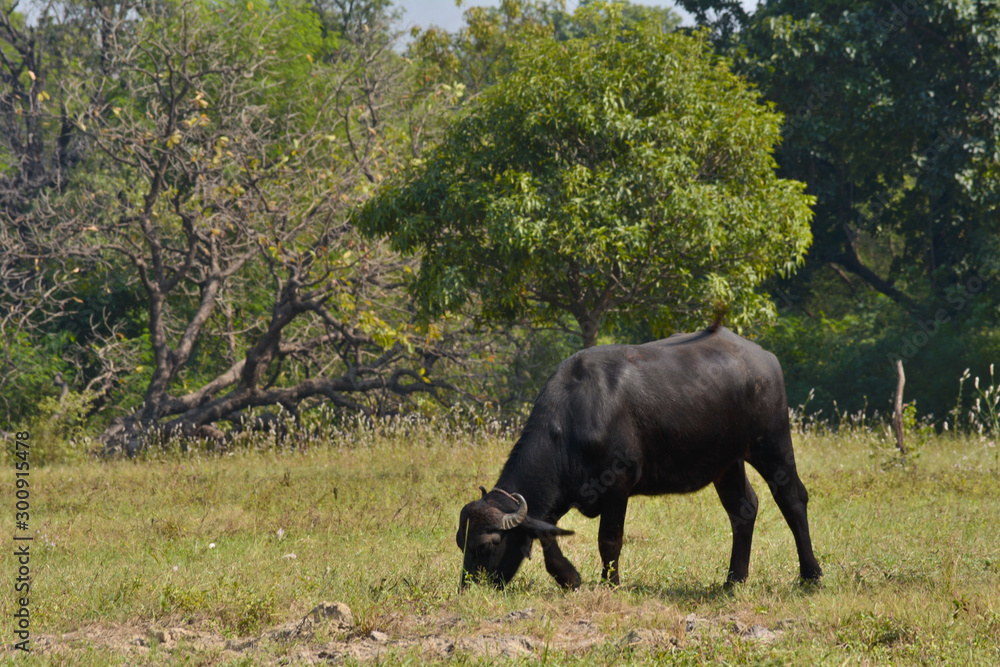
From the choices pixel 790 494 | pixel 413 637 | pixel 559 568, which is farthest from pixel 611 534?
pixel 413 637

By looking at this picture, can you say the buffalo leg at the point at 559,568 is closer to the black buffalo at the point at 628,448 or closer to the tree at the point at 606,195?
the black buffalo at the point at 628,448

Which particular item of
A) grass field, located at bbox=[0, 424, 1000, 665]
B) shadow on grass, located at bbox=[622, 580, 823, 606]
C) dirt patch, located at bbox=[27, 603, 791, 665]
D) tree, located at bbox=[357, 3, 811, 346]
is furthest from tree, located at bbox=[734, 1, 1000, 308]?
dirt patch, located at bbox=[27, 603, 791, 665]

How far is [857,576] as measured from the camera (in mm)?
6004

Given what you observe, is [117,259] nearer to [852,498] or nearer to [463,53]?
[463,53]

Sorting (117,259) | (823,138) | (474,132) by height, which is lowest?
(117,259)

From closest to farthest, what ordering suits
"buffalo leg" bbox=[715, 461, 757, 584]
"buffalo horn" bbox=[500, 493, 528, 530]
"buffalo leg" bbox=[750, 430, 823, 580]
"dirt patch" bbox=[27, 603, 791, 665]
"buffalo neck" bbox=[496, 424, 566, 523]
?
1. "dirt patch" bbox=[27, 603, 791, 665]
2. "buffalo horn" bbox=[500, 493, 528, 530]
3. "buffalo neck" bbox=[496, 424, 566, 523]
4. "buffalo leg" bbox=[750, 430, 823, 580]
5. "buffalo leg" bbox=[715, 461, 757, 584]

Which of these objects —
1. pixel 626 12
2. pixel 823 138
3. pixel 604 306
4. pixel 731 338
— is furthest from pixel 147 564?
pixel 626 12

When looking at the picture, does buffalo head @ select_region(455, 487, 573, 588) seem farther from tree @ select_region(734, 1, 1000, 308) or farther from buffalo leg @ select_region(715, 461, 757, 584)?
tree @ select_region(734, 1, 1000, 308)

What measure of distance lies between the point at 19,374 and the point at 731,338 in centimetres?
1441

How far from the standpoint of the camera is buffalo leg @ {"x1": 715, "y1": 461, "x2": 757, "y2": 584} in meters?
6.13

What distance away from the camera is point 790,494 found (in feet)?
19.8

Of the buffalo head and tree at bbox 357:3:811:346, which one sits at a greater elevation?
tree at bbox 357:3:811:346

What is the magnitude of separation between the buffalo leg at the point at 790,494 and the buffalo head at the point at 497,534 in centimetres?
173

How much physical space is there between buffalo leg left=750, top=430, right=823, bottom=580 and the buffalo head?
173cm
